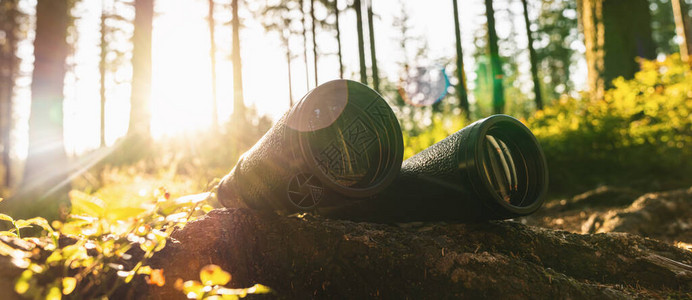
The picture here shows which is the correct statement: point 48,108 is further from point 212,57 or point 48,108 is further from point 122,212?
point 212,57

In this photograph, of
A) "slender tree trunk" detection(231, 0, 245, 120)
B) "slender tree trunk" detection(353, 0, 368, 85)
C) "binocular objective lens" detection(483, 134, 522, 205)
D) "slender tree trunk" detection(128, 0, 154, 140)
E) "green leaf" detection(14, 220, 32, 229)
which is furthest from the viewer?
"slender tree trunk" detection(353, 0, 368, 85)

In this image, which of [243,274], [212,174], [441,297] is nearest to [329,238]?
[243,274]

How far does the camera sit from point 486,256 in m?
1.90

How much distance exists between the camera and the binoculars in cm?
201

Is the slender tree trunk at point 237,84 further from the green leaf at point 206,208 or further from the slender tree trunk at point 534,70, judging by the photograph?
the slender tree trunk at point 534,70

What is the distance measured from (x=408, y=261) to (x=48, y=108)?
7.38 metres

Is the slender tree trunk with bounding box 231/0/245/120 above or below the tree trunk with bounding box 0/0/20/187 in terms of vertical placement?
below

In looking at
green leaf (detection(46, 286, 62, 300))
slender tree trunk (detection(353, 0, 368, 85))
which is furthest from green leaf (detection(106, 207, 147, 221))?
slender tree trunk (detection(353, 0, 368, 85))

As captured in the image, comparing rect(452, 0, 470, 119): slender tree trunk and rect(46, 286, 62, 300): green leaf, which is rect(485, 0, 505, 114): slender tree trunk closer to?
rect(452, 0, 470, 119): slender tree trunk

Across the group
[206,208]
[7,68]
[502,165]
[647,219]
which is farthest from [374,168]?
[7,68]

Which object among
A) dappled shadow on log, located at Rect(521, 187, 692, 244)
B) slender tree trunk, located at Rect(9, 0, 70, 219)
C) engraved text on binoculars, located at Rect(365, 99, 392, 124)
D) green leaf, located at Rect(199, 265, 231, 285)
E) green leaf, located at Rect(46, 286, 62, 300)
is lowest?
dappled shadow on log, located at Rect(521, 187, 692, 244)

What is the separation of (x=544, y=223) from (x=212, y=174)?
585 centimetres

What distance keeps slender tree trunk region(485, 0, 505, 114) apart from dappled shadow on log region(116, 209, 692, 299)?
14199mm

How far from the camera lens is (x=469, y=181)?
2.14m
